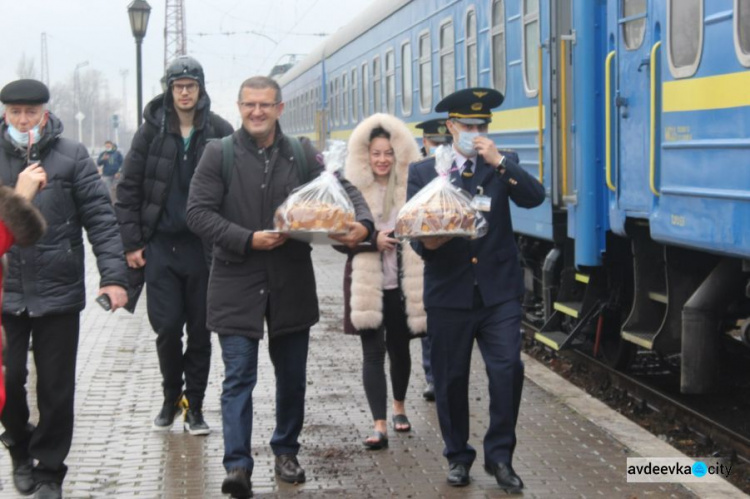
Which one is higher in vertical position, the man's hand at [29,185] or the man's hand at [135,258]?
the man's hand at [29,185]

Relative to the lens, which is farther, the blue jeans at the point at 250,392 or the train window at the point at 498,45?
the train window at the point at 498,45

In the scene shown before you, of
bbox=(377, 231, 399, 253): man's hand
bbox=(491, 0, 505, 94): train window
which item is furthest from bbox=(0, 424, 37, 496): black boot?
bbox=(491, 0, 505, 94): train window

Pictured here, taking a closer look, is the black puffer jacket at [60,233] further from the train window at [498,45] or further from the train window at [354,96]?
the train window at [354,96]

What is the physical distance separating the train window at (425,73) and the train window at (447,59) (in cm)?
78

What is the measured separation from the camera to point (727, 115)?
23.7 ft

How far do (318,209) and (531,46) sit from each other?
19.4ft

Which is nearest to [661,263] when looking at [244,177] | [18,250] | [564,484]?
[564,484]

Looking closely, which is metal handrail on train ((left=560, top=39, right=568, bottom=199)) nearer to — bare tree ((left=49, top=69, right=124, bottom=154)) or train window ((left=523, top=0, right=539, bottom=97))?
train window ((left=523, top=0, right=539, bottom=97))

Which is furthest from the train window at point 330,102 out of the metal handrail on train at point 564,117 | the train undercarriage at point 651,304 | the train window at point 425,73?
the metal handrail on train at point 564,117

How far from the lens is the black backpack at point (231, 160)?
691 centimetres

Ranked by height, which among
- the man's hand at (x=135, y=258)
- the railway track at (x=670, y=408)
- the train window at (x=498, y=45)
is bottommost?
the railway track at (x=670, y=408)

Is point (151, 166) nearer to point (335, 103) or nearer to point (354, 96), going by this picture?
point (354, 96)

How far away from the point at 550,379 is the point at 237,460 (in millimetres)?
3897

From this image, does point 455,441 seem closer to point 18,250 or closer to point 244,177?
point 244,177
